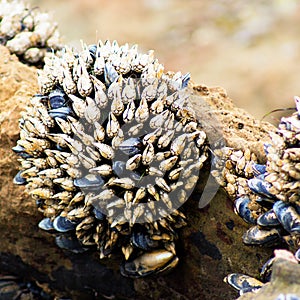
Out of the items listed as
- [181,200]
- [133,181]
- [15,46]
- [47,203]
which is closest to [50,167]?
[47,203]

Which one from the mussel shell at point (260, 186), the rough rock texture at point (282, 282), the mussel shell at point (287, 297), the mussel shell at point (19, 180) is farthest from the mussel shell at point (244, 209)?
the mussel shell at point (19, 180)

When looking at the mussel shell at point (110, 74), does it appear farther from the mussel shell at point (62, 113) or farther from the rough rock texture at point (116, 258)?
the rough rock texture at point (116, 258)

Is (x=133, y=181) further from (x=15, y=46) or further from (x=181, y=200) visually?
(x=15, y=46)

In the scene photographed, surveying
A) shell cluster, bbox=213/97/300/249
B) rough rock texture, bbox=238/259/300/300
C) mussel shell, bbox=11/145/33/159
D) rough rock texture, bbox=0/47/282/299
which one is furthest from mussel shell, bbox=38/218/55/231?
rough rock texture, bbox=238/259/300/300

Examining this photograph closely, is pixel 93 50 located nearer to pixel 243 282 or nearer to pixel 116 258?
pixel 116 258

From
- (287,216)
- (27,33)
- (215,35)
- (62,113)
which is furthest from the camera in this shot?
(215,35)

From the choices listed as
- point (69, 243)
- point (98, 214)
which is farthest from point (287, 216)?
point (69, 243)

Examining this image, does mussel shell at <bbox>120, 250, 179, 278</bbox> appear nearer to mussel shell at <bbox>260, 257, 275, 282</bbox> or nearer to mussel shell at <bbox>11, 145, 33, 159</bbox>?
mussel shell at <bbox>260, 257, 275, 282</bbox>
